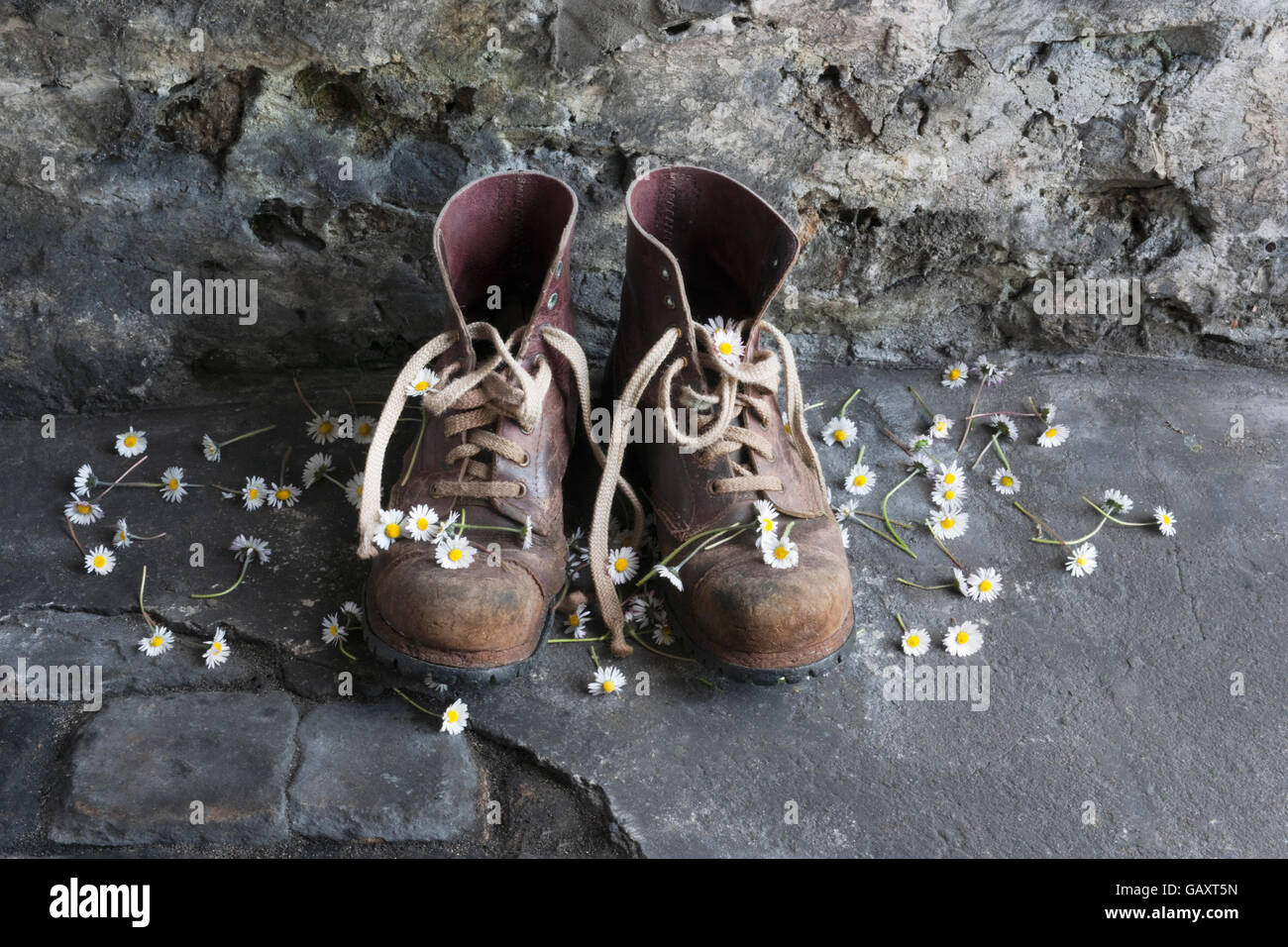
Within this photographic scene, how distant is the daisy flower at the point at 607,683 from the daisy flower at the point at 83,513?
118 cm

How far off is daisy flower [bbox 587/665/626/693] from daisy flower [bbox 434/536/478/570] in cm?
33

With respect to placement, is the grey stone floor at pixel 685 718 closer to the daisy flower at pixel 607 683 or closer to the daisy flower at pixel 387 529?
the daisy flower at pixel 607 683

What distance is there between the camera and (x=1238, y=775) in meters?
2.07

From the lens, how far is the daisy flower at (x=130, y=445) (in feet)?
8.84

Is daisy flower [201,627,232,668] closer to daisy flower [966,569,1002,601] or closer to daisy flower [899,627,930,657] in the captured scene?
daisy flower [899,627,930,657]

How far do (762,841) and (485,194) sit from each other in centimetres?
138

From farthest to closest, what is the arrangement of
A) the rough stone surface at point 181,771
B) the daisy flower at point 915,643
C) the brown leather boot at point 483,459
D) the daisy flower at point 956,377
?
the daisy flower at point 956,377
the daisy flower at point 915,643
the brown leather boot at point 483,459
the rough stone surface at point 181,771

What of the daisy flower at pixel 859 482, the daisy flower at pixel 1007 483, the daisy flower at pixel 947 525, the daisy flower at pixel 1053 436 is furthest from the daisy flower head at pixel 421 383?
the daisy flower at pixel 1053 436

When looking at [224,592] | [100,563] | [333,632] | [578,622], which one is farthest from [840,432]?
[100,563]

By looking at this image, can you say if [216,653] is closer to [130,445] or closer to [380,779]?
[380,779]

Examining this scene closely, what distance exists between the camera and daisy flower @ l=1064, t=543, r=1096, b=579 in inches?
97.3

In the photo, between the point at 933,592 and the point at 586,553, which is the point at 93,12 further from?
the point at 933,592

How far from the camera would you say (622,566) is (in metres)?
2.38

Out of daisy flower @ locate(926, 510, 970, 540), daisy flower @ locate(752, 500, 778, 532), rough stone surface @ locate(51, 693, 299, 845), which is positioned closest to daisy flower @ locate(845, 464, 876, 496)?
daisy flower @ locate(926, 510, 970, 540)
